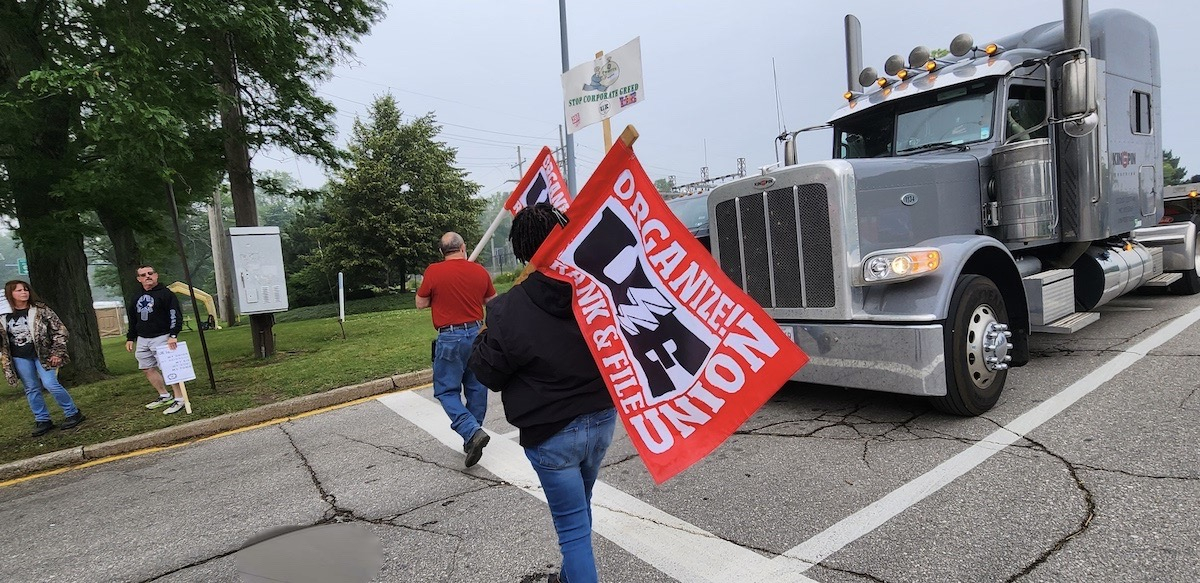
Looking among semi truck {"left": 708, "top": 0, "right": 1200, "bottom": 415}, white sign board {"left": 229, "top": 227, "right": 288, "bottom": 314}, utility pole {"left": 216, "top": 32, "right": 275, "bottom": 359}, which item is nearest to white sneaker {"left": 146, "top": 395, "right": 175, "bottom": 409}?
white sign board {"left": 229, "top": 227, "right": 288, "bottom": 314}

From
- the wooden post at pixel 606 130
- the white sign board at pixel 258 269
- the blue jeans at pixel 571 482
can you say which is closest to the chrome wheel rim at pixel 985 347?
the blue jeans at pixel 571 482

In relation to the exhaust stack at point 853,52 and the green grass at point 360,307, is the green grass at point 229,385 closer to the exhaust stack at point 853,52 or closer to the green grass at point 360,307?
the exhaust stack at point 853,52

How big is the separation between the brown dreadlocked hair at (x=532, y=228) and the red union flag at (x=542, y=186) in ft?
4.94

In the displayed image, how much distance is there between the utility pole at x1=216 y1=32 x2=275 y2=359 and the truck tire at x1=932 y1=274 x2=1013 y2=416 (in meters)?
9.36

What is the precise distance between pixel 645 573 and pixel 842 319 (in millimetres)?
2473

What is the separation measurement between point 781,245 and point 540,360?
3.12 meters

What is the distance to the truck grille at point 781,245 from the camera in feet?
15.0

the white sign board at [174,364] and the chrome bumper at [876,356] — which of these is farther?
the white sign board at [174,364]

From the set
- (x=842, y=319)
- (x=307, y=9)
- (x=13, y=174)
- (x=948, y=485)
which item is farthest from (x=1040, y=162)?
(x=13, y=174)

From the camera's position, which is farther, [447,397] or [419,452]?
[419,452]

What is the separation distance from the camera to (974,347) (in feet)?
15.0

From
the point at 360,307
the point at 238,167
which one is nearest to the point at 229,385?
the point at 238,167

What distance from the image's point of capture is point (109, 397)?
318 inches

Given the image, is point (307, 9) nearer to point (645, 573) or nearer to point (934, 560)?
point (645, 573)
